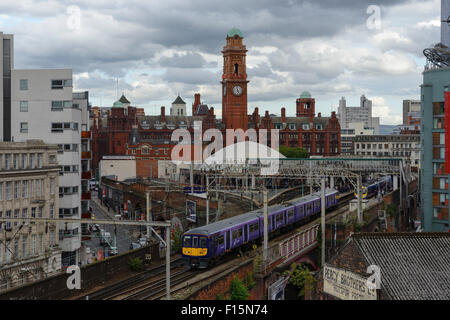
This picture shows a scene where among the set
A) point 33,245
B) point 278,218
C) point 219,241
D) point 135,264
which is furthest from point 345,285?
point 33,245

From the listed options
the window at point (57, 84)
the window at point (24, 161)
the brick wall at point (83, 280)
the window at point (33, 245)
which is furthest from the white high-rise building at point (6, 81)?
the brick wall at point (83, 280)

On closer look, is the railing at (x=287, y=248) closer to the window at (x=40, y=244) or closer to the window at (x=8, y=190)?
the window at (x=40, y=244)

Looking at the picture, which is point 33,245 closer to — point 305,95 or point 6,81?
point 6,81

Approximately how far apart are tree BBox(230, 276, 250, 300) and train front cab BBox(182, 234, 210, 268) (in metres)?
5.38

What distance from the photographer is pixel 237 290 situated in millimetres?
29766

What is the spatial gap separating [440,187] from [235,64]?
80.1 m

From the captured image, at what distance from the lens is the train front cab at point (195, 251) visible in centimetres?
3531

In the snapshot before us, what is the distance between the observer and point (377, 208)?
59312 millimetres

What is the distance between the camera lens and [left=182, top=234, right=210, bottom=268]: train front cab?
35.3 metres

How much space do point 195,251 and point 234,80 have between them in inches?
3834

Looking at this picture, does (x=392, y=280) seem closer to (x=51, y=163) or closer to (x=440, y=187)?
(x=51, y=163)

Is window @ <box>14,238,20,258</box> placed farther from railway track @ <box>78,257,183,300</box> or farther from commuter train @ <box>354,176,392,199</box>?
commuter train @ <box>354,176,392,199</box>

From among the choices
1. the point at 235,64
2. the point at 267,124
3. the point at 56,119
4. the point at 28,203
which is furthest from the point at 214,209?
the point at 267,124

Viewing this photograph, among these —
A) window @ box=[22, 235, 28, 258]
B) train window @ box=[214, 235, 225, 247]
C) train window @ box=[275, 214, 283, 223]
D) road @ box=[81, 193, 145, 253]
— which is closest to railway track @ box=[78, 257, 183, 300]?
train window @ box=[214, 235, 225, 247]
